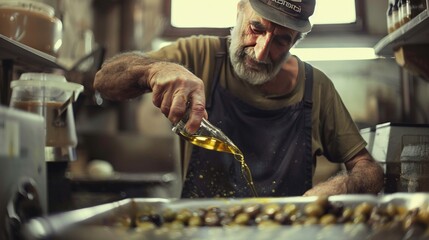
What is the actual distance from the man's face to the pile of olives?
0.57 meters

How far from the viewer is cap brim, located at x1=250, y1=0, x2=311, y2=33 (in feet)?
4.45

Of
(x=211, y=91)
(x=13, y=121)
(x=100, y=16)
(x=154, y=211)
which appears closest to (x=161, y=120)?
(x=100, y=16)

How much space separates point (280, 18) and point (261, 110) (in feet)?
1.05

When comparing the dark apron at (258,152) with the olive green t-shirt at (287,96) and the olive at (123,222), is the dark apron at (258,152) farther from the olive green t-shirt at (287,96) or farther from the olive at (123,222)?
the olive at (123,222)

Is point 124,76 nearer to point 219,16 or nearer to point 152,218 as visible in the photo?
point 219,16

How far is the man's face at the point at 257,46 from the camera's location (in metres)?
1.41

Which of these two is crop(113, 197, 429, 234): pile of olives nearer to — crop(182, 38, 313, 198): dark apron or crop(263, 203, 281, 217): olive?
crop(263, 203, 281, 217): olive

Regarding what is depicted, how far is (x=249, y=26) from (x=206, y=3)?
15 centimetres

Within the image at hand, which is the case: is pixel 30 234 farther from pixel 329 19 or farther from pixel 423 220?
pixel 329 19

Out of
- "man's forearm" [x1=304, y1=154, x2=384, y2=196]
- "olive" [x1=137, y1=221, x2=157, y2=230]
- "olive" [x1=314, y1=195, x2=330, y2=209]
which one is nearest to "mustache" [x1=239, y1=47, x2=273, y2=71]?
"man's forearm" [x1=304, y1=154, x2=384, y2=196]

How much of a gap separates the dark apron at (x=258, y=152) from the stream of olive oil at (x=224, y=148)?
0.06ft

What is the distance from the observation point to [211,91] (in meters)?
1.57

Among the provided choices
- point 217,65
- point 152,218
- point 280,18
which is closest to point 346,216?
point 152,218

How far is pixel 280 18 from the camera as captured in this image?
137 centimetres
